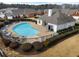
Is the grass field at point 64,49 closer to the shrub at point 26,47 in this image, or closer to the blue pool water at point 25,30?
the shrub at point 26,47

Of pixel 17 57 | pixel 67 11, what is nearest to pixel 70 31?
pixel 67 11

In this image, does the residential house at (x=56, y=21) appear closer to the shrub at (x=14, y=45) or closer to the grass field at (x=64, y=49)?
the grass field at (x=64, y=49)

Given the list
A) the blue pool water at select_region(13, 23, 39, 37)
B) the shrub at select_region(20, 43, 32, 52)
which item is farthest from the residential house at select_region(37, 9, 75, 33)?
the shrub at select_region(20, 43, 32, 52)

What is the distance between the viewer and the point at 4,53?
2.42 meters

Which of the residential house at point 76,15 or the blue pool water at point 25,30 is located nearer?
the blue pool water at point 25,30

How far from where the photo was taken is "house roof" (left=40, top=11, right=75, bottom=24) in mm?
2417

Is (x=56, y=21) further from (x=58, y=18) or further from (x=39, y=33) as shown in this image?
(x=39, y=33)

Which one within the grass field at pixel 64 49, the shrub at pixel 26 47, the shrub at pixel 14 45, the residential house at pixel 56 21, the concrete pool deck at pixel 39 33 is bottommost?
the grass field at pixel 64 49

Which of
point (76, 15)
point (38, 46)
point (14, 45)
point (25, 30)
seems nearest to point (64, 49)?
point (38, 46)

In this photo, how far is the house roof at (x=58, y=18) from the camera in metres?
2.42

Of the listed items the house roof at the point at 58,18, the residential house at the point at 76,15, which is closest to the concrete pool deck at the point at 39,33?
the house roof at the point at 58,18

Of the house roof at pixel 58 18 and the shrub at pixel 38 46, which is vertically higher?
the house roof at pixel 58 18

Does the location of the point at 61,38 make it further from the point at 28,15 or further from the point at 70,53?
the point at 28,15

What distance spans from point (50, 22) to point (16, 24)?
24.0 inches
